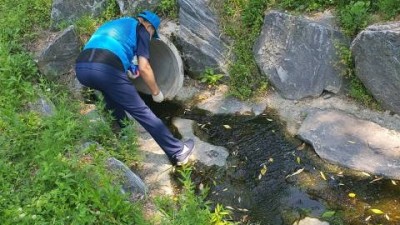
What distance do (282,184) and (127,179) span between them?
1669 mm

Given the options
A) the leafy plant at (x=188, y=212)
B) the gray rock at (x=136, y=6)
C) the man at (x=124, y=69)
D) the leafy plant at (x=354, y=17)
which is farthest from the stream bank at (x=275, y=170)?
the gray rock at (x=136, y=6)

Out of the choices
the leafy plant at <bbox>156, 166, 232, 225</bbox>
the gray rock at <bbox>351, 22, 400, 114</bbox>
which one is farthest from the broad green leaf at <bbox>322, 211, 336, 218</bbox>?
the gray rock at <bbox>351, 22, 400, 114</bbox>

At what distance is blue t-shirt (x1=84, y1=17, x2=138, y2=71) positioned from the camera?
4.91 metres

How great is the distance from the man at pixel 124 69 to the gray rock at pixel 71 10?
2193 millimetres

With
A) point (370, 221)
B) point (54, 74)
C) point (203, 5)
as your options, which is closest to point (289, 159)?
point (370, 221)

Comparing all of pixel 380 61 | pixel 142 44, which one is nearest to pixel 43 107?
pixel 142 44

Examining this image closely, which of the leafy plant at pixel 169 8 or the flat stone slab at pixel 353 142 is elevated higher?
the leafy plant at pixel 169 8

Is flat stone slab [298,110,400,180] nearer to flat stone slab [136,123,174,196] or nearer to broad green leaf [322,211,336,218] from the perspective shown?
broad green leaf [322,211,336,218]

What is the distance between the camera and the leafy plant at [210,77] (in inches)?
258

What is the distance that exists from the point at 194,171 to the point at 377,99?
97.0 inches

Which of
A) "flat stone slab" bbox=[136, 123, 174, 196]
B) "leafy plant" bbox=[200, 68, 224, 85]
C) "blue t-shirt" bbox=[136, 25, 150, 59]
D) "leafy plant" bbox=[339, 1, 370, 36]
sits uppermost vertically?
"leafy plant" bbox=[339, 1, 370, 36]

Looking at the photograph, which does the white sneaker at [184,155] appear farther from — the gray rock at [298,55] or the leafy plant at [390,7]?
the leafy plant at [390,7]

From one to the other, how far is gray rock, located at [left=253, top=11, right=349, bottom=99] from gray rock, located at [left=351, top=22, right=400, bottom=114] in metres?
0.32

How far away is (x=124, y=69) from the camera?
4.92 m
